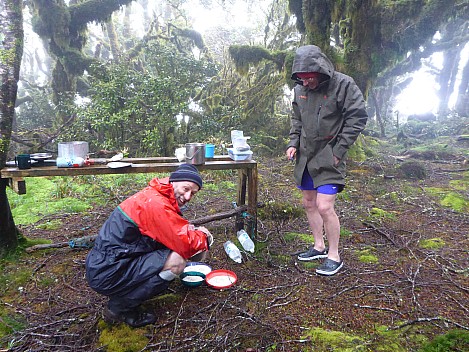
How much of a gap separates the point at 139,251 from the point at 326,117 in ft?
7.14

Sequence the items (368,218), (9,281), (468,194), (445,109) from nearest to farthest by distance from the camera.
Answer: (9,281)
(368,218)
(468,194)
(445,109)

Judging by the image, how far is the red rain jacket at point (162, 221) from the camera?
7.59ft

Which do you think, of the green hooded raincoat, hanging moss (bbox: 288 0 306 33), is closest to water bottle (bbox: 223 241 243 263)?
the green hooded raincoat

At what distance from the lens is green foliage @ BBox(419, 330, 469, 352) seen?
2.10 metres

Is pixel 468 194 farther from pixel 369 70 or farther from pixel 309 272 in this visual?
pixel 309 272

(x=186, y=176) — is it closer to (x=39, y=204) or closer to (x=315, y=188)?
(x=315, y=188)

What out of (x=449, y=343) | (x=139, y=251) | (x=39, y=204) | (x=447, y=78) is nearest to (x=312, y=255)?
(x=449, y=343)

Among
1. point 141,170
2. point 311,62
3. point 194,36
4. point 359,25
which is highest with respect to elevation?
point 194,36

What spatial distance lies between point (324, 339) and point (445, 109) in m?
29.9

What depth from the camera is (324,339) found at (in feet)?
7.57

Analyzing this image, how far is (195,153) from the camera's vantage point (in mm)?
3520

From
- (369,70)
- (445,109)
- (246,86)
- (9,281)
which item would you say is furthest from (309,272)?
(445,109)

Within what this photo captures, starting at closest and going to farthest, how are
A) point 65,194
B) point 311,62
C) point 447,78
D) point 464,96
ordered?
point 311,62 < point 65,194 < point 464,96 < point 447,78

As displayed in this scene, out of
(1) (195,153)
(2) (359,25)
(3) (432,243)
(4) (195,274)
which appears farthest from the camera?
(2) (359,25)
